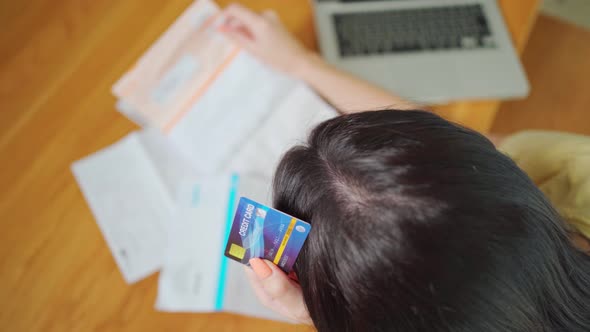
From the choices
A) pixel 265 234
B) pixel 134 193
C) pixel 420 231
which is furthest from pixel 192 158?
pixel 420 231

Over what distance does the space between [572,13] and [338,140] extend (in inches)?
49.6

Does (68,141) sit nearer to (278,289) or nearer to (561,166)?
(278,289)

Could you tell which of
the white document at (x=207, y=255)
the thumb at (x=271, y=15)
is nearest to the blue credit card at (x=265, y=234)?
the white document at (x=207, y=255)

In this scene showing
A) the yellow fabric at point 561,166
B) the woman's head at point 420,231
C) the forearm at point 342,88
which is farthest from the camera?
the forearm at point 342,88

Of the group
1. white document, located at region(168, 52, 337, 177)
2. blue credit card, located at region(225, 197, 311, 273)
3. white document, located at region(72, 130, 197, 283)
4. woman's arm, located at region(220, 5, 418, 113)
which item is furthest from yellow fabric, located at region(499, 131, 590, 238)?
white document, located at region(72, 130, 197, 283)

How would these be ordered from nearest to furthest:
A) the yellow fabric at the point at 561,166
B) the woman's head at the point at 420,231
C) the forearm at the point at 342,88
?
the woman's head at the point at 420,231
the yellow fabric at the point at 561,166
the forearm at the point at 342,88

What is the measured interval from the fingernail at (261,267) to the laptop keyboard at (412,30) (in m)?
0.45

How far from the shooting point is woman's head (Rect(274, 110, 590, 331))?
0.32 m

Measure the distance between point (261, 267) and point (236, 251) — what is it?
0.03 m

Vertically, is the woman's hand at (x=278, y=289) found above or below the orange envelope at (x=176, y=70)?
below

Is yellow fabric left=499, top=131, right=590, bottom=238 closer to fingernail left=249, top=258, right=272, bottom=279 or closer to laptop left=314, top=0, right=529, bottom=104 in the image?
laptop left=314, top=0, right=529, bottom=104

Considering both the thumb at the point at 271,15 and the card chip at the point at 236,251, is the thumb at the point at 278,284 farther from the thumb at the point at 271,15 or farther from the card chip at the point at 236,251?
the thumb at the point at 271,15

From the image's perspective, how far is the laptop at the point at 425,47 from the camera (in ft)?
2.31

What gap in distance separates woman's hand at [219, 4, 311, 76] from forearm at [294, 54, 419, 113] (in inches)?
0.6
